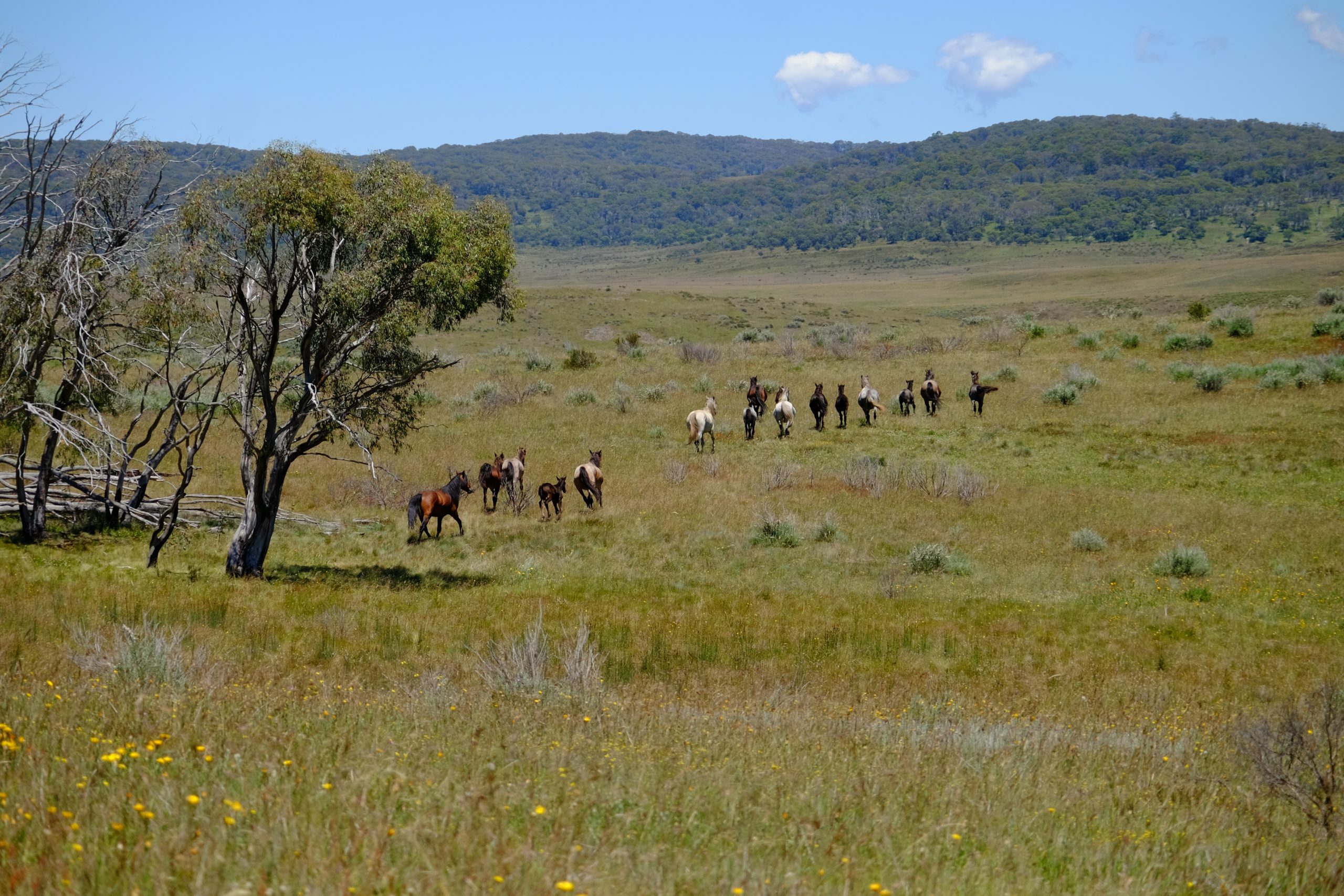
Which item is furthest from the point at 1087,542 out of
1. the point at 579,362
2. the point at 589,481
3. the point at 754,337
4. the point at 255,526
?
the point at 754,337

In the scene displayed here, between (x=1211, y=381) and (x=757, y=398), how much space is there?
15296 millimetres

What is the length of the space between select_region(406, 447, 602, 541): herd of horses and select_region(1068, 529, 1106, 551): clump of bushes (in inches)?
378

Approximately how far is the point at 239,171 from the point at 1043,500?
16987mm

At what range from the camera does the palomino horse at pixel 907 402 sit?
3222 centimetres

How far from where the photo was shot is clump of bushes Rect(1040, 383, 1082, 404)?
32.8 m

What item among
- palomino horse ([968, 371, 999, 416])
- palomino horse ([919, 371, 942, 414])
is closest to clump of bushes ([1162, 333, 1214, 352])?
palomino horse ([968, 371, 999, 416])

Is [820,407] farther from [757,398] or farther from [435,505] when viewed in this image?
[435,505]

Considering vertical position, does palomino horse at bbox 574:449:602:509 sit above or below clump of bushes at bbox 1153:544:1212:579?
above

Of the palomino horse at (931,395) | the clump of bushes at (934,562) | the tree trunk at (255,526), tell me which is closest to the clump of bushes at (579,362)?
the palomino horse at (931,395)

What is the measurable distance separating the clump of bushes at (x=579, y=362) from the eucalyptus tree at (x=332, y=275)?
1041 inches

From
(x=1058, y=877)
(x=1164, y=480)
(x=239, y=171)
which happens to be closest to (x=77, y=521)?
(x=239, y=171)

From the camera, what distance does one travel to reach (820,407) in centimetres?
3033

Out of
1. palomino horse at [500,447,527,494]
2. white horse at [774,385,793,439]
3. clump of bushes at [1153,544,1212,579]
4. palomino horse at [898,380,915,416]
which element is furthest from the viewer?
palomino horse at [898,380,915,416]

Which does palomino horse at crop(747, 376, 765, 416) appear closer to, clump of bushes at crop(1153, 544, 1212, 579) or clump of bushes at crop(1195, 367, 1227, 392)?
clump of bushes at crop(1195, 367, 1227, 392)
